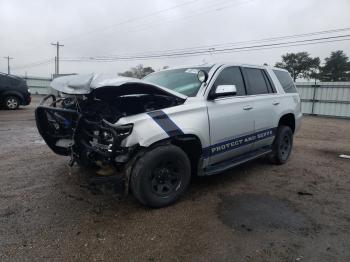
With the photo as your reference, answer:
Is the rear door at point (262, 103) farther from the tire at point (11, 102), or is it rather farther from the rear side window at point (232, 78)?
the tire at point (11, 102)

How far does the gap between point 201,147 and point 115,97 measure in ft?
4.26

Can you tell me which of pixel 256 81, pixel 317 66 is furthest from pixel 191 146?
pixel 317 66

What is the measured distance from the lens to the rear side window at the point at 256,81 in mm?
5035

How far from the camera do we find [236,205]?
3.95 meters

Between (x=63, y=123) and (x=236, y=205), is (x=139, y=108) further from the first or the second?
(x=236, y=205)

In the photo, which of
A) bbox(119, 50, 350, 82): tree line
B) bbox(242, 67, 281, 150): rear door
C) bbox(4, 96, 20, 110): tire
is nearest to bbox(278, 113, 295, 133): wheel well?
→ bbox(242, 67, 281, 150): rear door

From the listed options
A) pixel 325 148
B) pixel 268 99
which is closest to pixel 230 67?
pixel 268 99

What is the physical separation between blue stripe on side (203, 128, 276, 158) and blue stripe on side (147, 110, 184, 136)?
62cm

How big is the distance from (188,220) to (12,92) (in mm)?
14619

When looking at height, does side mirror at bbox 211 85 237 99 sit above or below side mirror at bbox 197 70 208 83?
below

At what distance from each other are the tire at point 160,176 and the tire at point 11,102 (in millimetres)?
14240

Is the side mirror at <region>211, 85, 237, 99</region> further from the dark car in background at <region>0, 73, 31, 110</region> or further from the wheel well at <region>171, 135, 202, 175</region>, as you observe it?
the dark car in background at <region>0, 73, 31, 110</region>

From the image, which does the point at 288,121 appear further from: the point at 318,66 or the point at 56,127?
the point at 318,66

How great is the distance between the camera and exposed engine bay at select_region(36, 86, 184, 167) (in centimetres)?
346
